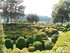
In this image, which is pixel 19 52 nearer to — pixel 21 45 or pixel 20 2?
pixel 21 45

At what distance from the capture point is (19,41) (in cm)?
1448

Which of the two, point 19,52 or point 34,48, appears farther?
point 34,48

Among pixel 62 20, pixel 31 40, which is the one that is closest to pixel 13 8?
pixel 62 20

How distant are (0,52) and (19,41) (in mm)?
10671

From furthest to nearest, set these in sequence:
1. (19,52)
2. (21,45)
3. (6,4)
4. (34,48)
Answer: (6,4) → (21,45) → (34,48) → (19,52)

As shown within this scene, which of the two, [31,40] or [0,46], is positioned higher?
[0,46]

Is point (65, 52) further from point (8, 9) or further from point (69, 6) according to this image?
point (69, 6)

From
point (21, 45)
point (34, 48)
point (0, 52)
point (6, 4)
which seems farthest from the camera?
point (6, 4)

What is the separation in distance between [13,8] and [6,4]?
6.90 ft

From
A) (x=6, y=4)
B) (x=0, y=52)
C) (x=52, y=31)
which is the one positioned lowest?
(x=52, y=31)

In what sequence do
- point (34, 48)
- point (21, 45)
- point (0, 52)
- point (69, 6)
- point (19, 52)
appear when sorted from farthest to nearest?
point (69, 6), point (21, 45), point (34, 48), point (19, 52), point (0, 52)

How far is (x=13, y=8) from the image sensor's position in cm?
3500

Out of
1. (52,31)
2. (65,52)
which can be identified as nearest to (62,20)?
(52,31)

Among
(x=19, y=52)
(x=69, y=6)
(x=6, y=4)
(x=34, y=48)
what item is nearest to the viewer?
(x=19, y=52)
